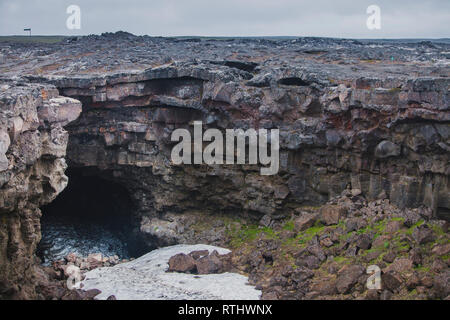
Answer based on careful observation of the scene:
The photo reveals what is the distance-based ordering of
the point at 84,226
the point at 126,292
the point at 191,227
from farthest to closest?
1. the point at 84,226
2. the point at 191,227
3. the point at 126,292

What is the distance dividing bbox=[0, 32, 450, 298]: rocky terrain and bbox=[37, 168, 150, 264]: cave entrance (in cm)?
145

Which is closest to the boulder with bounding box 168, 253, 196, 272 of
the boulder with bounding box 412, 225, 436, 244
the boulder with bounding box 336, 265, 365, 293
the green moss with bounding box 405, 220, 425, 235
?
the boulder with bounding box 336, 265, 365, 293

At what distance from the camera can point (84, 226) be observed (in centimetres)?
3034

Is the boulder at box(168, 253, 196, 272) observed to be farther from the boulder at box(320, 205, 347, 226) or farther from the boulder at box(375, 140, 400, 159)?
the boulder at box(375, 140, 400, 159)

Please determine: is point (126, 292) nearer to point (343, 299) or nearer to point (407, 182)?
point (343, 299)

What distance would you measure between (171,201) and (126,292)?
8.57m

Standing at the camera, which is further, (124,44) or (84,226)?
(124,44)

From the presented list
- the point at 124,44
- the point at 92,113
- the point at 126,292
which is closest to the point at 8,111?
the point at 126,292

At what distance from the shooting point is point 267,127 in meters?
24.1

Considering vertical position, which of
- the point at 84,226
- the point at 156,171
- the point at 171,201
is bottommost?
the point at 84,226

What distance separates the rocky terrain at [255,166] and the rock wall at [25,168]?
60 mm

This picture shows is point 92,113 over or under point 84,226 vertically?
over

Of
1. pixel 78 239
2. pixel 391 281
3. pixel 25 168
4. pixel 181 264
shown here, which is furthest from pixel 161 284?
pixel 78 239

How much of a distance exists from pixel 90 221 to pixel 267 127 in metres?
13.5
